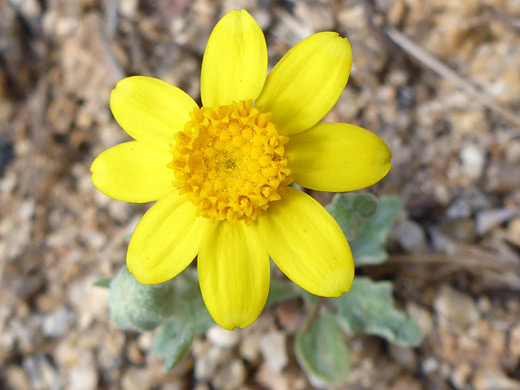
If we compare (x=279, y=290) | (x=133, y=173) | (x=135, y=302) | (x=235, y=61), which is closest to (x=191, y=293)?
(x=135, y=302)

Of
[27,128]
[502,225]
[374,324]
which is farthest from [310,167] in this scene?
[27,128]

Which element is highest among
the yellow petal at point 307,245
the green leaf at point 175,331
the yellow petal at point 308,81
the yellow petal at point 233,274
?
the yellow petal at point 308,81

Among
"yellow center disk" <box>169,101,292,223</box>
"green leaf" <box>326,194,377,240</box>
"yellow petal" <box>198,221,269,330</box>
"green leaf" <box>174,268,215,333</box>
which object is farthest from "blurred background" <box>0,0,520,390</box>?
"yellow center disk" <box>169,101,292,223</box>

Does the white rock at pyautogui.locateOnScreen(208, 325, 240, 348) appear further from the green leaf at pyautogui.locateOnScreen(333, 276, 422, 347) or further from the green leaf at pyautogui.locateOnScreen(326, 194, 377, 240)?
the green leaf at pyautogui.locateOnScreen(326, 194, 377, 240)

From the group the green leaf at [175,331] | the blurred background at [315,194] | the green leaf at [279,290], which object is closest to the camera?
the green leaf at [175,331]

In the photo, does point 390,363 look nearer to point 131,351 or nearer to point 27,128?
point 131,351

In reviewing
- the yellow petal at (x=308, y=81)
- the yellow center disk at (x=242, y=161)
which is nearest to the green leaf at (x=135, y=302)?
the yellow center disk at (x=242, y=161)

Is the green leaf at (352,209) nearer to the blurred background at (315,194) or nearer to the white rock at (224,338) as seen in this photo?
the blurred background at (315,194)

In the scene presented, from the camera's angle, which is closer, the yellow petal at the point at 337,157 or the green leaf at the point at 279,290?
the yellow petal at the point at 337,157
